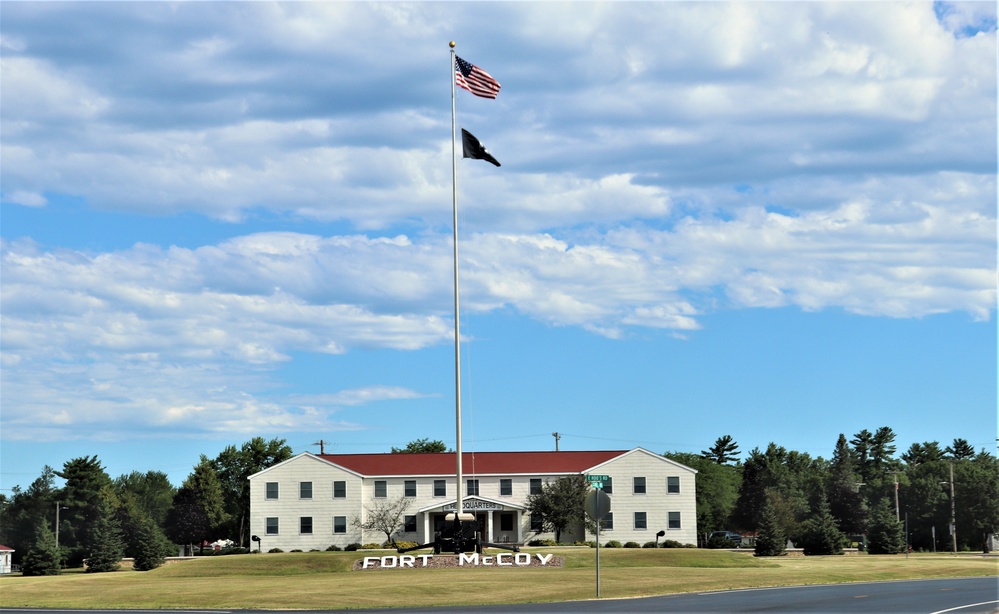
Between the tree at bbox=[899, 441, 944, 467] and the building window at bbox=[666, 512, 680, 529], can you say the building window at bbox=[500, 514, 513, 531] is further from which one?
the tree at bbox=[899, 441, 944, 467]

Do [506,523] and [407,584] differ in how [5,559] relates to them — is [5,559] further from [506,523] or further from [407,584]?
[407,584]

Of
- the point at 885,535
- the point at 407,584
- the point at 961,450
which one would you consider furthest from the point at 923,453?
the point at 407,584

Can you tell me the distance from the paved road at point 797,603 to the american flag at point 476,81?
2205 centimetres

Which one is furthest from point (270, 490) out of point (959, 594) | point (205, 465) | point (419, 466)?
point (959, 594)

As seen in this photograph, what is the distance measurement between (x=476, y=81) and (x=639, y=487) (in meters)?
45.3

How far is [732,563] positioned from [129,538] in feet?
178

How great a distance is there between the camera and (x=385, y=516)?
81125 mm

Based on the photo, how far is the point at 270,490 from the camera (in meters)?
82.4

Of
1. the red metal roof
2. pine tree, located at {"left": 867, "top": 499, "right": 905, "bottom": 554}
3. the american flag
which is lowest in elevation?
pine tree, located at {"left": 867, "top": 499, "right": 905, "bottom": 554}

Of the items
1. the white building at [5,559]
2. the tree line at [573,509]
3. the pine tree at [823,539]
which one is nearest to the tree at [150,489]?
the tree line at [573,509]

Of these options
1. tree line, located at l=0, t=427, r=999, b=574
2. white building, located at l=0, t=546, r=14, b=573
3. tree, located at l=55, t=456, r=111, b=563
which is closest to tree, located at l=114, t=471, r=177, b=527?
tree line, located at l=0, t=427, r=999, b=574

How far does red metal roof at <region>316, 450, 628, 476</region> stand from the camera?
8444 cm

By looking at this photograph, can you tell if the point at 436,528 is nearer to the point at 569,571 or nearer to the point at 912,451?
the point at 569,571

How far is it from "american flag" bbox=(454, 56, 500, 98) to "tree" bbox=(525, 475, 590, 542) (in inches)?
1515
